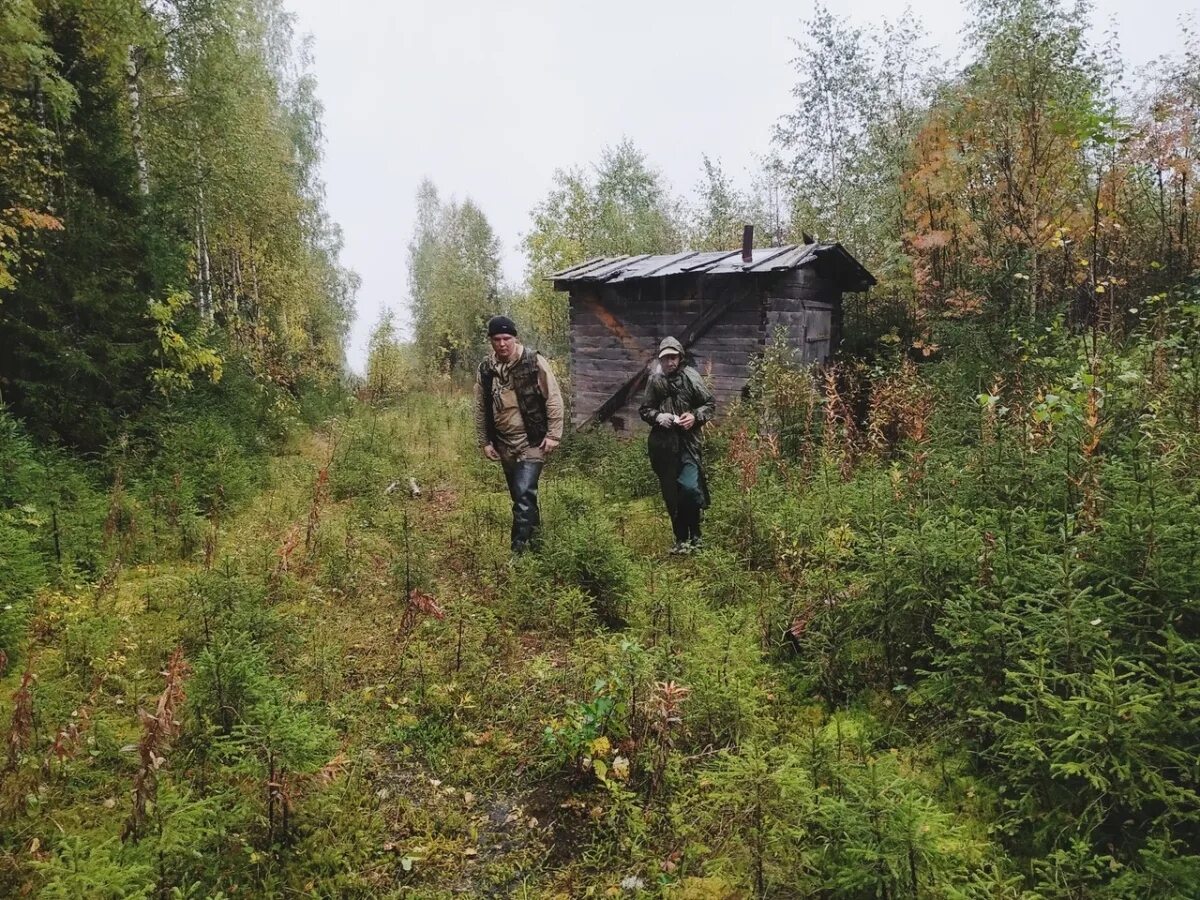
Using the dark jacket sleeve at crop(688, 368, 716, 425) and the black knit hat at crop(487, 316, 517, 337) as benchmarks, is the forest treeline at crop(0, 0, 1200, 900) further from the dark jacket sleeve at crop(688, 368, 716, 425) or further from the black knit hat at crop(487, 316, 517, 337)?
the black knit hat at crop(487, 316, 517, 337)

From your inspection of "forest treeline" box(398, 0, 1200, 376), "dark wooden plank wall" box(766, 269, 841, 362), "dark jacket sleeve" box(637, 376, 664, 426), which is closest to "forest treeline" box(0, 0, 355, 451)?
"dark jacket sleeve" box(637, 376, 664, 426)

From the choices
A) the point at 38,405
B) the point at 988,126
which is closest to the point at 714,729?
the point at 38,405

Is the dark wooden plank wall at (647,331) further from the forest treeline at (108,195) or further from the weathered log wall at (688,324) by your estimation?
the forest treeline at (108,195)

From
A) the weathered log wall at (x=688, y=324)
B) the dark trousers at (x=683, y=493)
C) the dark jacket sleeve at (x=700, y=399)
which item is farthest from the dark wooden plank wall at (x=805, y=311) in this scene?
the dark trousers at (x=683, y=493)

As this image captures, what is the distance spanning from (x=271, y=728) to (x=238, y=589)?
73.7 inches

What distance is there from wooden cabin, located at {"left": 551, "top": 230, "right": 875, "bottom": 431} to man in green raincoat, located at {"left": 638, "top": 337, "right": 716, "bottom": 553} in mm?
4489

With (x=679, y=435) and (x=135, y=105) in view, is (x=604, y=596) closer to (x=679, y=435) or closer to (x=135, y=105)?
(x=679, y=435)

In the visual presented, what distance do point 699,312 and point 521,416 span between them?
629 cm

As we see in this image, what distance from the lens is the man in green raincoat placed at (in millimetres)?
6199

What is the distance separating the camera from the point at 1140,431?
4.24 meters

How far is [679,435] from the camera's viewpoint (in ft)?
20.4

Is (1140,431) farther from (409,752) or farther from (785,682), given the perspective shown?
(409,752)

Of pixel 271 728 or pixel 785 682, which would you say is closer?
pixel 271 728

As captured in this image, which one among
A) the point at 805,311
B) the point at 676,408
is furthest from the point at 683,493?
the point at 805,311
